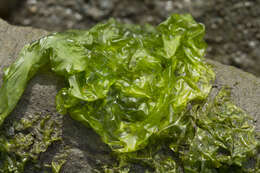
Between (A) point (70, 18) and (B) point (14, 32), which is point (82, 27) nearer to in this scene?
(A) point (70, 18)

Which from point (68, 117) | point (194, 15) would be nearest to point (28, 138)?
point (68, 117)

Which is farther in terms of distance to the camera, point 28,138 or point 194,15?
A: point 194,15

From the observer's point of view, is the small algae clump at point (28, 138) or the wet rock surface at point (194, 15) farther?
the wet rock surface at point (194, 15)

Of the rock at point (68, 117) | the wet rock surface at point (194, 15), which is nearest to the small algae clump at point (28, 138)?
the rock at point (68, 117)

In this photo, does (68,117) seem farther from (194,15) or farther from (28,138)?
(194,15)

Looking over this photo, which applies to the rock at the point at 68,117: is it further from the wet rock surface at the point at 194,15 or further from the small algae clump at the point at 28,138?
the wet rock surface at the point at 194,15

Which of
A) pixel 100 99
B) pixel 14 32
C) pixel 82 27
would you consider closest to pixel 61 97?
pixel 100 99

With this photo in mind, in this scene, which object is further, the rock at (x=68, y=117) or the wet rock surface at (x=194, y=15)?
the wet rock surface at (x=194, y=15)

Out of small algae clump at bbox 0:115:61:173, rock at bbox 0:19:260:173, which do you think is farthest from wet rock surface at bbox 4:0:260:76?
small algae clump at bbox 0:115:61:173
